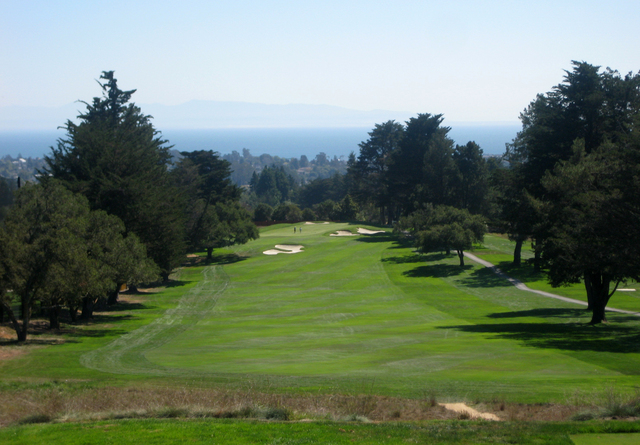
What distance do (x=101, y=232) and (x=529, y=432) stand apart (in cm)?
2540

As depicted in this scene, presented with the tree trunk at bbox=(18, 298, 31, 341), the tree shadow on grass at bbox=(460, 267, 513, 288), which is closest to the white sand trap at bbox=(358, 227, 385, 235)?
the tree shadow on grass at bbox=(460, 267, 513, 288)

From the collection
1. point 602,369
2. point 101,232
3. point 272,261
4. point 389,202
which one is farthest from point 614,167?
point 389,202

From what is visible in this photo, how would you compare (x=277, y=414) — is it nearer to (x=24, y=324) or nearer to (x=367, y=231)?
(x=24, y=324)

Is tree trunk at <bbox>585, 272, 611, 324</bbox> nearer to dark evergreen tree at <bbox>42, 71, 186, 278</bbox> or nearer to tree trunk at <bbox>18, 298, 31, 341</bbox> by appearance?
tree trunk at <bbox>18, 298, 31, 341</bbox>

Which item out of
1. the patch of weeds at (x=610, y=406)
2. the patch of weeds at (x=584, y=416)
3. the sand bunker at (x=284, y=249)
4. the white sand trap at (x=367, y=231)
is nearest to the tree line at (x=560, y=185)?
the white sand trap at (x=367, y=231)

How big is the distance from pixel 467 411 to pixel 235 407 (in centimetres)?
555

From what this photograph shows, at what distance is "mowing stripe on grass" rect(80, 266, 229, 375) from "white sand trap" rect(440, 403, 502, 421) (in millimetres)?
9833

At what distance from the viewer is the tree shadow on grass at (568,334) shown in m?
18.7

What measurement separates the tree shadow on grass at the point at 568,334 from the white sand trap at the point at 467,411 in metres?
8.08

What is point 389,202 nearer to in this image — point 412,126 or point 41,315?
point 412,126

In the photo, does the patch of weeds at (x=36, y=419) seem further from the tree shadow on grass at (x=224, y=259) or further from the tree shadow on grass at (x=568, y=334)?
the tree shadow on grass at (x=224, y=259)

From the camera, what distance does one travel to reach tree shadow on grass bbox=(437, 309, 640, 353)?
61.4 ft

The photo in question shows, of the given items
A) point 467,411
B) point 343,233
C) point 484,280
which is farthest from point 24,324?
point 343,233

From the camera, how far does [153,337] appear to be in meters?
25.2
